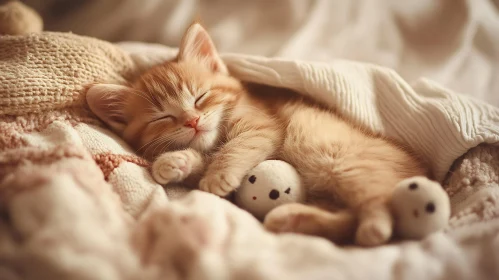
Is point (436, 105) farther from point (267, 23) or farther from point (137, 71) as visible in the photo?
point (137, 71)

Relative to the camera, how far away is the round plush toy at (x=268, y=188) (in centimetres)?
100


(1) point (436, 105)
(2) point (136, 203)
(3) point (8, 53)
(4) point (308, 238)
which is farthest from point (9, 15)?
(1) point (436, 105)

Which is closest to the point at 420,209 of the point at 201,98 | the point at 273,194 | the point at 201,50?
the point at 273,194

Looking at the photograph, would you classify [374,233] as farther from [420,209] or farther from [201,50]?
[201,50]

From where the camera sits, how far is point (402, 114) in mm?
1244

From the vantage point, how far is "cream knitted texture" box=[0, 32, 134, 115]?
3.61 ft

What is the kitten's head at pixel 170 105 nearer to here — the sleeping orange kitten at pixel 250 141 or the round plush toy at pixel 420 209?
the sleeping orange kitten at pixel 250 141

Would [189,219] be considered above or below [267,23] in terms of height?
below

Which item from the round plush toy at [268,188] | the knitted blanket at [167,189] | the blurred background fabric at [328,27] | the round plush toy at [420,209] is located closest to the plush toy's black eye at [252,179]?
the round plush toy at [268,188]

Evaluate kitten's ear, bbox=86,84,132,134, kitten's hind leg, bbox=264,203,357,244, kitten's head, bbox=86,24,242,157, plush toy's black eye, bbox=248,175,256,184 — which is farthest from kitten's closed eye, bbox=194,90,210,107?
kitten's hind leg, bbox=264,203,357,244

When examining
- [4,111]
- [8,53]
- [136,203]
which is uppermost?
[8,53]

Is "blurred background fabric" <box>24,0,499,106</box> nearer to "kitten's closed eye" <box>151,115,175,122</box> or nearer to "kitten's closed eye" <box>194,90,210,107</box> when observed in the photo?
"kitten's closed eye" <box>194,90,210,107</box>

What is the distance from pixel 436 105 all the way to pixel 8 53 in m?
1.28

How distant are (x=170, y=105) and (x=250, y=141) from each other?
27cm
